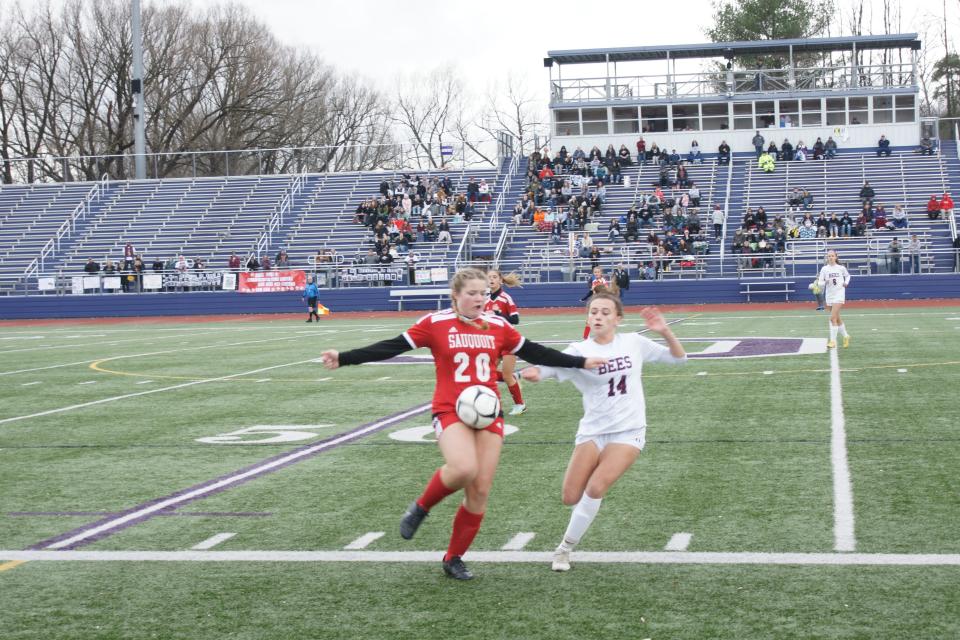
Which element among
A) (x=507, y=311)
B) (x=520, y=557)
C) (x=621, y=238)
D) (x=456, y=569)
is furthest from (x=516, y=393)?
(x=621, y=238)

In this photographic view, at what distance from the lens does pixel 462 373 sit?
21.3ft

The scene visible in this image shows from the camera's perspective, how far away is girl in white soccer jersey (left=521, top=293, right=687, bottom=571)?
6.35 meters

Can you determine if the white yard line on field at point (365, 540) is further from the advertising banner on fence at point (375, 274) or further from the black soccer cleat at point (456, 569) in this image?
the advertising banner on fence at point (375, 274)

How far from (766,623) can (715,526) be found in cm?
198

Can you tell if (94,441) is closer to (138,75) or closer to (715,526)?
(715,526)

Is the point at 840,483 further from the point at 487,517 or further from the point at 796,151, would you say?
the point at 796,151

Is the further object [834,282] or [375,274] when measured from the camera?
[375,274]

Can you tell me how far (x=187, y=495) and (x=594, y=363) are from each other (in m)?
3.91

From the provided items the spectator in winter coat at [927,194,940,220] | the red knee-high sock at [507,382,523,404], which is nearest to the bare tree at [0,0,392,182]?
the spectator in winter coat at [927,194,940,220]

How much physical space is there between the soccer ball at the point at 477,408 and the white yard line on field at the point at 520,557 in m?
0.88

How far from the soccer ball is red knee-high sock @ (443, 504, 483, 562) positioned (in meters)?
0.49

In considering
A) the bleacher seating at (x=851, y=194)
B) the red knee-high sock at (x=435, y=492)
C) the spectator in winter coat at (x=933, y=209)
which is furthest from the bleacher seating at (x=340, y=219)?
the red knee-high sock at (x=435, y=492)

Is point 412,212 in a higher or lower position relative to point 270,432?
higher

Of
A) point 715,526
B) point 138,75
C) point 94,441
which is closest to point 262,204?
point 138,75
